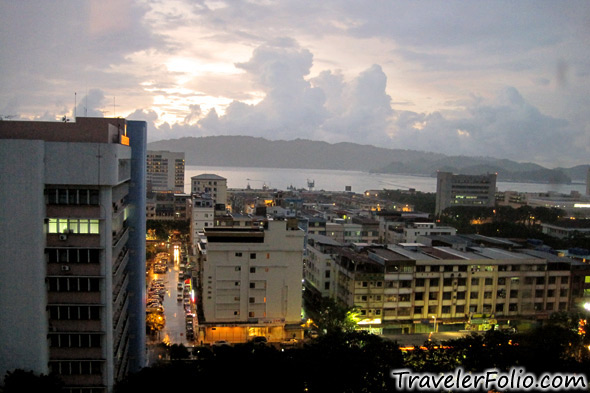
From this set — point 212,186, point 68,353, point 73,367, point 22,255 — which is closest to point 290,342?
point 73,367

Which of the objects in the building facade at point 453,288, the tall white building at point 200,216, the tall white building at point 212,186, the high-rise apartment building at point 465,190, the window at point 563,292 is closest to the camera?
the building facade at point 453,288

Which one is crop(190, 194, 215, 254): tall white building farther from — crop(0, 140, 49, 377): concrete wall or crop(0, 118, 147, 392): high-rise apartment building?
crop(0, 140, 49, 377): concrete wall

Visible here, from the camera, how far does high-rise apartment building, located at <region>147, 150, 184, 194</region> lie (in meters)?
52.9

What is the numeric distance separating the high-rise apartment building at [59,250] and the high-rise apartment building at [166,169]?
47318 mm

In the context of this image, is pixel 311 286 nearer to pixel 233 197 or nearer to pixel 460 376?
pixel 460 376

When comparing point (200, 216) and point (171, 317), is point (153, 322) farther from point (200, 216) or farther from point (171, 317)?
point (200, 216)

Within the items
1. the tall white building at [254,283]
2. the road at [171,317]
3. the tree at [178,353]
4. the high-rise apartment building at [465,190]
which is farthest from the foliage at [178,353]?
the high-rise apartment building at [465,190]

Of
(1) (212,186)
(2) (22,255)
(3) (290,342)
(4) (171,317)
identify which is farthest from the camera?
(1) (212,186)

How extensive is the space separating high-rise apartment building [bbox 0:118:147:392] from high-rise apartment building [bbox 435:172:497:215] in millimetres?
34008

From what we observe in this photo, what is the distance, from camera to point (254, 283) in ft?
40.1

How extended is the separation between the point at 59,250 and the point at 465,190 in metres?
35.7

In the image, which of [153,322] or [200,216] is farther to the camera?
[200,216]

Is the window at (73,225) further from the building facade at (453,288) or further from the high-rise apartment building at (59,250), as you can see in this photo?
the building facade at (453,288)

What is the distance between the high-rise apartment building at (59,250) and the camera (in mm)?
5809
